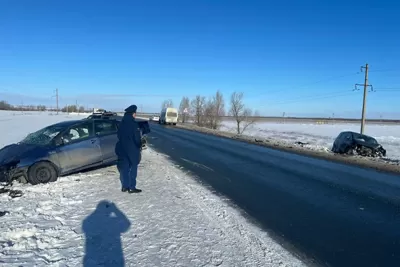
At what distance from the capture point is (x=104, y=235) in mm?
4750

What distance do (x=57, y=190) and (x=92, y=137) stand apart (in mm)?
2378

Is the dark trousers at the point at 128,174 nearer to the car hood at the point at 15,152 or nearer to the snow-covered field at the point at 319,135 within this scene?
the car hood at the point at 15,152

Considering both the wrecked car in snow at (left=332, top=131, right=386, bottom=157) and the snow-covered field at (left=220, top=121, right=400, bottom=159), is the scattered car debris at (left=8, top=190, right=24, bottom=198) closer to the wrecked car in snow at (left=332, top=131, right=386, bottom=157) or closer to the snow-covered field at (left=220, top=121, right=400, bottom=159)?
the wrecked car in snow at (left=332, top=131, right=386, bottom=157)

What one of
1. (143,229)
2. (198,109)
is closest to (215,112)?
(198,109)

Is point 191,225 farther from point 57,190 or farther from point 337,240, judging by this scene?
point 57,190

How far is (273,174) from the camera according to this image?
410 inches

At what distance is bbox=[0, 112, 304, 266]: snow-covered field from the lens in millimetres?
4078

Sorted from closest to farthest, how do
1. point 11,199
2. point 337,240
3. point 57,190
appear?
point 337,240
point 11,199
point 57,190

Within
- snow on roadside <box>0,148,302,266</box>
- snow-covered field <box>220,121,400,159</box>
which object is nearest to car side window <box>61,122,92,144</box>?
snow on roadside <box>0,148,302,266</box>

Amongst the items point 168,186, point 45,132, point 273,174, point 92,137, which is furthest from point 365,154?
point 45,132

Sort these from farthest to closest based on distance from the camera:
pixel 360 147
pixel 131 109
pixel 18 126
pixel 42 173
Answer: pixel 18 126
pixel 360 147
pixel 42 173
pixel 131 109

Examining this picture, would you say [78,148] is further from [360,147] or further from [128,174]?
[360,147]

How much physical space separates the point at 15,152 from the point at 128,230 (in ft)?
16.1

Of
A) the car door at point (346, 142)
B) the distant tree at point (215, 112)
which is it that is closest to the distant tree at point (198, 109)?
the distant tree at point (215, 112)
